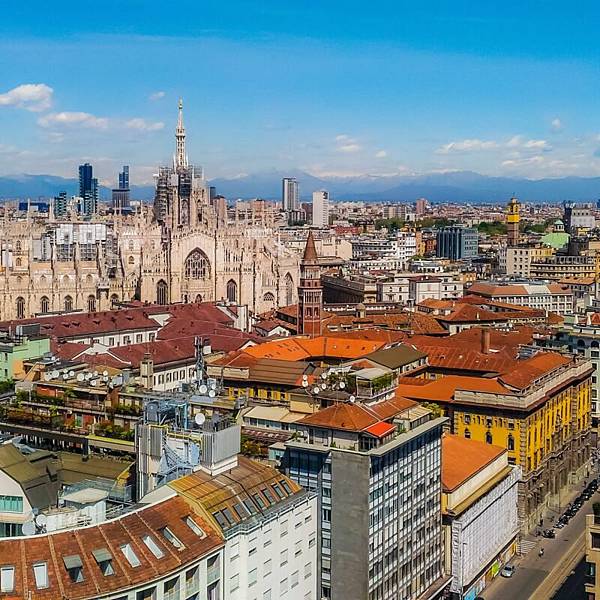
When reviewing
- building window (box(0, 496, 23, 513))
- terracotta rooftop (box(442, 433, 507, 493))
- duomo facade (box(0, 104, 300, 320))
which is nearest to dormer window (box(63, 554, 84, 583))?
building window (box(0, 496, 23, 513))

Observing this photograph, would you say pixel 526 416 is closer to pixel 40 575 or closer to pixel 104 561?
pixel 104 561

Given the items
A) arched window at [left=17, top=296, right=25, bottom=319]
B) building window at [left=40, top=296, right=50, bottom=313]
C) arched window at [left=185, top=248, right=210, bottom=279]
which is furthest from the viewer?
arched window at [left=185, top=248, right=210, bottom=279]

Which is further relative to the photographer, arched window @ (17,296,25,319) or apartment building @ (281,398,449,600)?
arched window @ (17,296,25,319)

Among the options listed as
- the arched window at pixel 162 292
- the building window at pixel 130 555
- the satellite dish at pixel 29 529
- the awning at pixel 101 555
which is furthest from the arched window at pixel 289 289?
the awning at pixel 101 555

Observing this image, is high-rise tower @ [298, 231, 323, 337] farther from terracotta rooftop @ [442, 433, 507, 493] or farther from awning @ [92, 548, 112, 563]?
awning @ [92, 548, 112, 563]

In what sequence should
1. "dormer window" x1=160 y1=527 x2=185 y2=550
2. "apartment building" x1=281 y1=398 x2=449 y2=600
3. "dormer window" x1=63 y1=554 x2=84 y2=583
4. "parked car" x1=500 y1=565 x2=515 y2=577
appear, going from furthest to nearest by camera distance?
"parked car" x1=500 y1=565 x2=515 y2=577
"apartment building" x1=281 y1=398 x2=449 y2=600
"dormer window" x1=160 y1=527 x2=185 y2=550
"dormer window" x1=63 y1=554 x2=84 y2=583

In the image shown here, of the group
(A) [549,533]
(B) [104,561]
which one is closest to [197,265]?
(A) [549,533]

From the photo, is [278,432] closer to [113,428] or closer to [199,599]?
[113,428]
